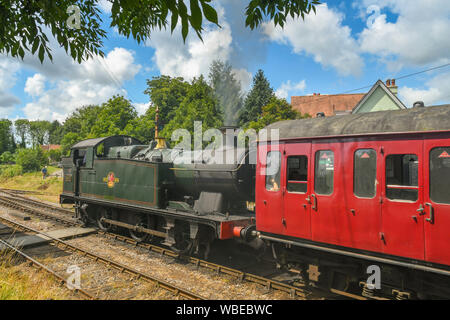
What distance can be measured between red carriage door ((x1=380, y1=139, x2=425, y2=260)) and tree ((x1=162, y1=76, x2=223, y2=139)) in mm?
14632

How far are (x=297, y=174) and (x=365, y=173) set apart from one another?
118 cm

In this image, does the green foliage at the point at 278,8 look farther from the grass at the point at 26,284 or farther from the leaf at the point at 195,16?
the grass at the point at 26,284

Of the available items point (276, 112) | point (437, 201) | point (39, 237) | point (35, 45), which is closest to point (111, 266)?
point (39, 237)

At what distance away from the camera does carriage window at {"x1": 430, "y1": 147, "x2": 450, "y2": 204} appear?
4016 millimetres

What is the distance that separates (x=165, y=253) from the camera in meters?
8.59

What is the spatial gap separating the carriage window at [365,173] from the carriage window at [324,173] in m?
0.39

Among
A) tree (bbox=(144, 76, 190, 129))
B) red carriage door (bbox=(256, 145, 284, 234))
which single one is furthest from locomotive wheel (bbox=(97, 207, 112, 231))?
tree (bbox=(144, 76, 190, 129))

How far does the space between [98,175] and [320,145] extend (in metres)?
8.21

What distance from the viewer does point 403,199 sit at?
437 cm

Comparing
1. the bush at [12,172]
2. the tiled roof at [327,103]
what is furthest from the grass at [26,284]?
the tiled roof at [327,103]

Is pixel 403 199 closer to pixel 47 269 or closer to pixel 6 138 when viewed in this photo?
pixel 47 269

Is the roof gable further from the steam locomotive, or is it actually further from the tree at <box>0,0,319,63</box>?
the tree at <box>0,0,319,63</box>

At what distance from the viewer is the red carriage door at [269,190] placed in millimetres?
5656
